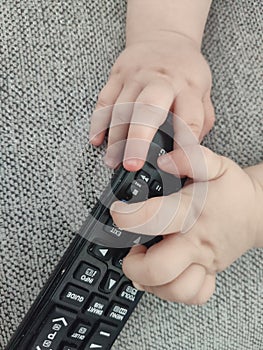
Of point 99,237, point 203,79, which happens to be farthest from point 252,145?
point 99,237

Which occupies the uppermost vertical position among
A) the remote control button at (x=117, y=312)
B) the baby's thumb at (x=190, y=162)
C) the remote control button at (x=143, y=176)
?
the baby's thumb at (x=190, y=162)

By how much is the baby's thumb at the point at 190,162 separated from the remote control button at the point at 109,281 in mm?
94

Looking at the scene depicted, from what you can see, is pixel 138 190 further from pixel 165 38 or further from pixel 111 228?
pixel 165 38

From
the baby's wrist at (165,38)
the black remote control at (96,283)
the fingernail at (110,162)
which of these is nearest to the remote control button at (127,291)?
the black remote control at (96,283)

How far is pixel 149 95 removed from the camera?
499 millimetres

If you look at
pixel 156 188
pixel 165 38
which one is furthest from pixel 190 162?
pixel 165 38

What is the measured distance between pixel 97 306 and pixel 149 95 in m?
0.18

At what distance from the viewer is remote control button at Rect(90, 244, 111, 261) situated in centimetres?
48

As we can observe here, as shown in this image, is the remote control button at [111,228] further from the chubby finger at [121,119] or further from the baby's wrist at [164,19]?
the baby's wrist at [164,19]

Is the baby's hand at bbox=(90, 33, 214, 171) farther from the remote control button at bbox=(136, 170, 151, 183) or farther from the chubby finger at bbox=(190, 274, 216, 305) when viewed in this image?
the chubby finger at bbox=(190, 274, 216, 305)

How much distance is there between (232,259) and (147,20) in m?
0.23

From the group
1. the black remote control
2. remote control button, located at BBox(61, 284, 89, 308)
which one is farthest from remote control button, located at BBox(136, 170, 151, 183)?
remote control button, located at BBox(61, 284, 89, 308)

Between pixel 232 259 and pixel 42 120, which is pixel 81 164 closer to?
pixel 42 120

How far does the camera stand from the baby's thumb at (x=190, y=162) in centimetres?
49
